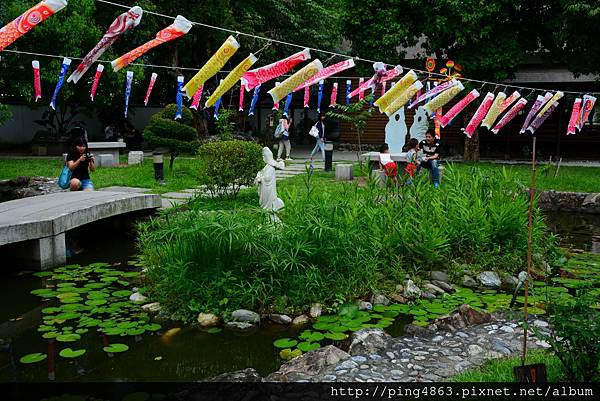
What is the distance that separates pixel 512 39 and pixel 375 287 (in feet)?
42.6

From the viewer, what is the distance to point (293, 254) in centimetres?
635

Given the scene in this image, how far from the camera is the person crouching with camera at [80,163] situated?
32.2ft

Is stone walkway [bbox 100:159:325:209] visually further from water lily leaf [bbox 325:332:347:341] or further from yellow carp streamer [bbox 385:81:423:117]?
yellow carp streamer [bbox 385:81:423:117]

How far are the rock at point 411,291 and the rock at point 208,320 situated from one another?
221cm

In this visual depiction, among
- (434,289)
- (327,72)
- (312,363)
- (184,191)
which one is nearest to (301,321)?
(312,363)

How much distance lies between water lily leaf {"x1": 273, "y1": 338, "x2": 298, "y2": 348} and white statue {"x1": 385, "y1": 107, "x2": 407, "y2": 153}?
12.1m

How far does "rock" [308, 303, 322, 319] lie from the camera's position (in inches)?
243

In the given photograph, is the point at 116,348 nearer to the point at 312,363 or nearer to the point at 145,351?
the point at 145,351

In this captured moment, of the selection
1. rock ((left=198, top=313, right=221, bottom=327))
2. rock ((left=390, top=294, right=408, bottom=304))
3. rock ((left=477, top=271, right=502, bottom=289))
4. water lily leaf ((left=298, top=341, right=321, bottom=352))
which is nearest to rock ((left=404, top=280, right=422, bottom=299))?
rock ((left=390, top=294, right=408, bottom=304))

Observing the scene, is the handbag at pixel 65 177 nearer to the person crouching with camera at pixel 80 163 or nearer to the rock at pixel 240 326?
the person crouching with camera at pixel 80 163

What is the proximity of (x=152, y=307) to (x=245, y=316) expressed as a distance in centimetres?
109

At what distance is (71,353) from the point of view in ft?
17.1

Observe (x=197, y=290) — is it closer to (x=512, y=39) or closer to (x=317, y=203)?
(x=317, y=203)

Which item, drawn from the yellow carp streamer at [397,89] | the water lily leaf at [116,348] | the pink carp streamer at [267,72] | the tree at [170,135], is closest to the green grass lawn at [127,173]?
the tree at [170,135]
